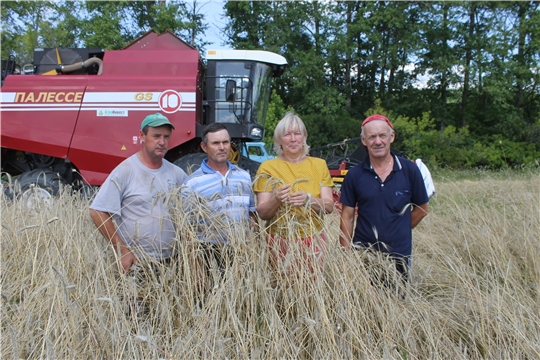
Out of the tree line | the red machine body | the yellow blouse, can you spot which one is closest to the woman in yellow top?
the yellow blouse

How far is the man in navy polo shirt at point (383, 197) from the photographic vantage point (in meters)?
Result: 2.34

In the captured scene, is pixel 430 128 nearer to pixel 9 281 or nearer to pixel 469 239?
pixel 469 239

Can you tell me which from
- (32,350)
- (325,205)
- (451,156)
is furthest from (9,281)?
(451,156)

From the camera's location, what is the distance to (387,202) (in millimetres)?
2342

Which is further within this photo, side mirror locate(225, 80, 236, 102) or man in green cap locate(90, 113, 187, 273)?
side mirror locate(225, 80, 236, 102)

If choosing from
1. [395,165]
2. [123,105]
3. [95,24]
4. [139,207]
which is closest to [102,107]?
[123,105]

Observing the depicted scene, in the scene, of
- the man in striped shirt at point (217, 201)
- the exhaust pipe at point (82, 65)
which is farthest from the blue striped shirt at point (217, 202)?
the exhaust pipe at point (82, 65)

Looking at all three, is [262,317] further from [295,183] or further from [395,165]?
[395,165]

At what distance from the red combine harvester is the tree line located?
33.2 ft

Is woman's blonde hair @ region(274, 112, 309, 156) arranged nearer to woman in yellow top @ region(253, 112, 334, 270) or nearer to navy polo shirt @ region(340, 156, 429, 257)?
woman in yellow top @ region(253, 112, 334, 270)

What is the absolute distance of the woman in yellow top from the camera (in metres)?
2.10

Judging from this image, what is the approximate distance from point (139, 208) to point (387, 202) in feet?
4.36

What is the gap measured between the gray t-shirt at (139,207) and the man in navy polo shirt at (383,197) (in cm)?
97

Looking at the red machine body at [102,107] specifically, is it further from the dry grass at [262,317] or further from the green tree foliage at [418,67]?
the green tree foliage at [418,67]
